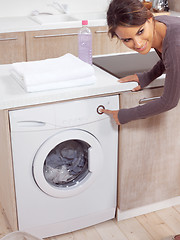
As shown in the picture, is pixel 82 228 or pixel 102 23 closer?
pixel 82 228

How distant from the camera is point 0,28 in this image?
3.24 metres

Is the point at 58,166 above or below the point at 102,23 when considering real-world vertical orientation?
below

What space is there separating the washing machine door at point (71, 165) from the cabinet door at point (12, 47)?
4.79 ft

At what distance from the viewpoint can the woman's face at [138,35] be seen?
5.64ft

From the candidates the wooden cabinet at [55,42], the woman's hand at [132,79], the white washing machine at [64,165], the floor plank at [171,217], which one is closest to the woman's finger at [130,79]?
the woman's hand at [132,79]

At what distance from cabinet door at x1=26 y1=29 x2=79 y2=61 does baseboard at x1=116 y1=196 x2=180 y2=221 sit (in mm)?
1631

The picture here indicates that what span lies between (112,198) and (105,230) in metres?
0.20

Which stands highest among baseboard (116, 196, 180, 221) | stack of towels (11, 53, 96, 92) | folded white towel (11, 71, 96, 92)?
stack of towels (11, 53, 96, 92)

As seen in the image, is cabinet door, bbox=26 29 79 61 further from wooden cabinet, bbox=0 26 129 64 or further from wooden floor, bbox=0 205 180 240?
wooden floor, bbox=0 205 180 240

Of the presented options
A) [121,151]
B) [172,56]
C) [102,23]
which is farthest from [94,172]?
[102,23]

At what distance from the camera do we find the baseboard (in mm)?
2424

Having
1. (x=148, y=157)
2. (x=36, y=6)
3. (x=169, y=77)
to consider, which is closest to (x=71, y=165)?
(x=148, y=157)

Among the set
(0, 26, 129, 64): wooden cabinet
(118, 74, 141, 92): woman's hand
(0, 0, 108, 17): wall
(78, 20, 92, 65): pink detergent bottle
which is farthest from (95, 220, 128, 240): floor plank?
(0, 0, 108, 17): wall

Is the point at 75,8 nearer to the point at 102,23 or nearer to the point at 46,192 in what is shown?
the point at 102,23
